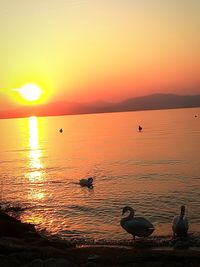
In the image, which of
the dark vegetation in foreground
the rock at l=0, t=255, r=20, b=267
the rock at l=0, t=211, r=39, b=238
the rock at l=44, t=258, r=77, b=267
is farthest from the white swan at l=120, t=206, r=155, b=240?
the rock at l=44, t=258, r=77, b=267

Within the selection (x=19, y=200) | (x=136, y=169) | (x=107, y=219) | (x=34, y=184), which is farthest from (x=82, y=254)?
(x=136, y=169)

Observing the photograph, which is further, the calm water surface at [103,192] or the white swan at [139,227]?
the calm water surface at [103,192]

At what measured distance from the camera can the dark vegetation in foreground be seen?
11.7 metres

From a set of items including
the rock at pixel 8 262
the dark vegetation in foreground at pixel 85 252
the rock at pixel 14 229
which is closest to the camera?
the rock at pixel 8 262

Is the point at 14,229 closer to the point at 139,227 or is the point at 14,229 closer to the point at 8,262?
the point at 139,227

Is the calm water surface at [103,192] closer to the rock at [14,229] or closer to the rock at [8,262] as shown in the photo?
the rock at [14,229]

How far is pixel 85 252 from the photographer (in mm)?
14250

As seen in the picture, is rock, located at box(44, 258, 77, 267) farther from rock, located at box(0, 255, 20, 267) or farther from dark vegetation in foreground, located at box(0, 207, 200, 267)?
rock, located at box(0, 255, 20, 267)

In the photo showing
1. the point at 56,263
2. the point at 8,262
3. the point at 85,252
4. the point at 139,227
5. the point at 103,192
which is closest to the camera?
the point at 56,263

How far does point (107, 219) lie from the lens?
21.2m

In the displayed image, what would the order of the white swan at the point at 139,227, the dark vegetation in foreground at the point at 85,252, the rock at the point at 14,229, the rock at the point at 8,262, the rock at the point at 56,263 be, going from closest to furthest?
the rock at the point at 56,263, the rock at the point at 8,262, the dark vegetation in foreground at the point at 85,252, the rock at the point at 14,229, the white swan at the point at 139,227

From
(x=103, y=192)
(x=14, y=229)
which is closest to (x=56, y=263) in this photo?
(x=14, y=229)

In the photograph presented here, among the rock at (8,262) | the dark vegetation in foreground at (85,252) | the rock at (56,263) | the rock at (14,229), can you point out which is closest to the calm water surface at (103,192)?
the dark vegetation in foreground at (85,252)

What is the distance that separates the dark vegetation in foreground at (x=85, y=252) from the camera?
11.7m
